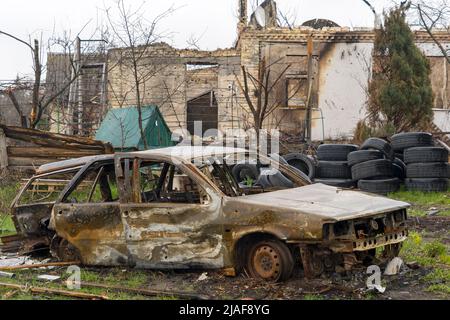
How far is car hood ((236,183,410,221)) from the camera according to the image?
541cm

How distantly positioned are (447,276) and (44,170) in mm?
4916

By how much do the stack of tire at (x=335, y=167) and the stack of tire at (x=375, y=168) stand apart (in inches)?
11.9

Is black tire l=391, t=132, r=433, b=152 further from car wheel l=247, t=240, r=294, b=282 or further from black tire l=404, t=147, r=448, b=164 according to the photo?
car wheel l=247, t=240, r=294, b=282

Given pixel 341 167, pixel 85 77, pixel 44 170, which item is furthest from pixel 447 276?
pixel 85 77

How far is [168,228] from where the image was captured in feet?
20.0

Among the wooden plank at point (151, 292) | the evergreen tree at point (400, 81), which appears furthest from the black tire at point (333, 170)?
the wooden plank at point (151, 292)

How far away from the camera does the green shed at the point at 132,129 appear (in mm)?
16953

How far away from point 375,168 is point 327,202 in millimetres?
7763

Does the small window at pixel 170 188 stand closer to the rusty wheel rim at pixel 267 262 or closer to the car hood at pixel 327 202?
the car hood at pixel 327 202

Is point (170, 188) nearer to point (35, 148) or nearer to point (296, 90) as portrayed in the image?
point (35, 148)

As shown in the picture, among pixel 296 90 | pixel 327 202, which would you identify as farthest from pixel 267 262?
pixel 296 90

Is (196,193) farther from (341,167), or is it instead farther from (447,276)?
(341,167)

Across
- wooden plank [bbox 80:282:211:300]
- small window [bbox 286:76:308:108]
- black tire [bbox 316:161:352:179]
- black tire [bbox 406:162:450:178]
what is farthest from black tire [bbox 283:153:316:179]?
small window [bbox 286:76:308:108]
